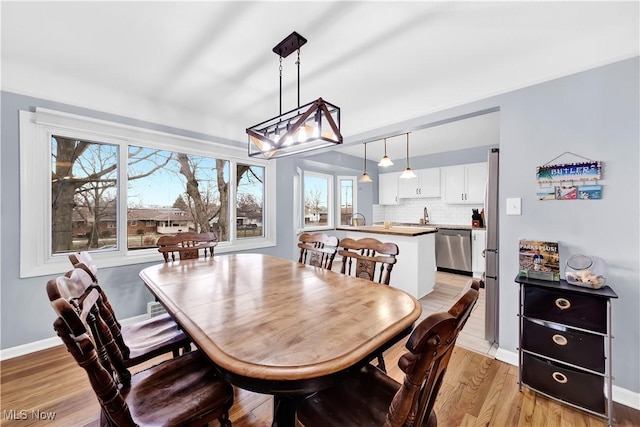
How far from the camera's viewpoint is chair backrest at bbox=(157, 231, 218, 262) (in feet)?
7.91

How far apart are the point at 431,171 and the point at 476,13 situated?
419cm

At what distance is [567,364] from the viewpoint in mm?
1633

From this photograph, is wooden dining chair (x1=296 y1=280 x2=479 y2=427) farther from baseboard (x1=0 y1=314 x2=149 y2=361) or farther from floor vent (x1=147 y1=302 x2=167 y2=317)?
baseboard (x1=0 y1=314 x2=149 y2=361)

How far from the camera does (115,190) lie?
8.87 ft

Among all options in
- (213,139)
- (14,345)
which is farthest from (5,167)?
(213,139)

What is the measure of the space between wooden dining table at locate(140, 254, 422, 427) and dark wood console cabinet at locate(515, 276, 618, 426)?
111 cm

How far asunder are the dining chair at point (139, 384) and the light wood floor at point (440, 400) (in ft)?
2.01

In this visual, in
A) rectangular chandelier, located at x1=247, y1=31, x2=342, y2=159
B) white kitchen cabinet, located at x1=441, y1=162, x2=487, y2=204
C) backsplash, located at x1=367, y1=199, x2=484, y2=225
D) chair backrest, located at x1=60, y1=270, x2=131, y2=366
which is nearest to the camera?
chair backrest, located at x1=60, y1=270, x2=131, y2=366

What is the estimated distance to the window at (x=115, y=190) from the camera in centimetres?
224

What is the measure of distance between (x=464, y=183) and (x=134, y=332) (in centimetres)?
547

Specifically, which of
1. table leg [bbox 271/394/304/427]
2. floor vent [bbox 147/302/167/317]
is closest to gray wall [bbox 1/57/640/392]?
floor vent [bbox 147/302/167/317]

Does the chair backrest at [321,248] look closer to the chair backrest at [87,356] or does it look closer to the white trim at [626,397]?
the chair backrest at [87,356]

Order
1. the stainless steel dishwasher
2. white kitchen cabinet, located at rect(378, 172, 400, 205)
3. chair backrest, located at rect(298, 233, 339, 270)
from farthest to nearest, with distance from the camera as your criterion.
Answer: white kitchen cabinet, located at rect(378, 172, 400, 205), the stainless steel dishwasher, chair backrest, located at rect(298, 233, 339, 270)

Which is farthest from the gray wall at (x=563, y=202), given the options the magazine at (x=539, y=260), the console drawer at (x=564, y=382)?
the console drawer at (x=564, y=382)
